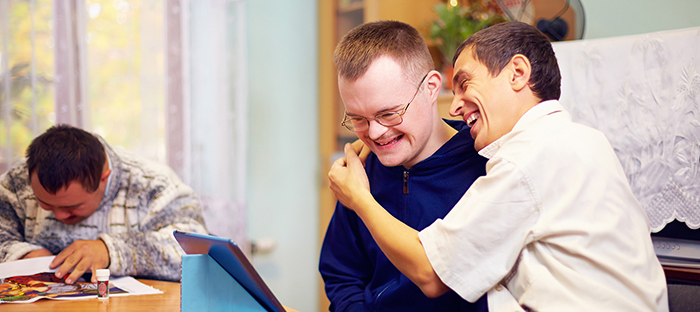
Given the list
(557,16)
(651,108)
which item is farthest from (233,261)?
(557,16)

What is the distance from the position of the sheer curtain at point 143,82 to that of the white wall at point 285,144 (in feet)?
0.59

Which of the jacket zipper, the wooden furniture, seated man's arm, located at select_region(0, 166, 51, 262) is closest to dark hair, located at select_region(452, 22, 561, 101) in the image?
the jacket zipper

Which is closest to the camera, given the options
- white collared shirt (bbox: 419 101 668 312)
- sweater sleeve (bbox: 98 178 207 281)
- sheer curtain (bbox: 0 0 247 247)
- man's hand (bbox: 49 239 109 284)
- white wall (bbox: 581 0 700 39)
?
white collared shirt (bbox: 419 101 668 312)

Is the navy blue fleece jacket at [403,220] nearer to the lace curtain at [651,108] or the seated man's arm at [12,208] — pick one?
the lace curtain at [651,108]

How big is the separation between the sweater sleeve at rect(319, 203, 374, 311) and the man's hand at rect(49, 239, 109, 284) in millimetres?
662

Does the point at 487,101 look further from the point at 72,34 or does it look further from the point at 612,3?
the point at 72,34

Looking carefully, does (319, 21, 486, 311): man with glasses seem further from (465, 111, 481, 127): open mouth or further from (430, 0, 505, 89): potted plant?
(430, 0, 505, 89): potted plant

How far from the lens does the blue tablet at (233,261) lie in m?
0.89

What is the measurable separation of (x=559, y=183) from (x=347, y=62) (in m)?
0.56

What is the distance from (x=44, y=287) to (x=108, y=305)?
0.26 m

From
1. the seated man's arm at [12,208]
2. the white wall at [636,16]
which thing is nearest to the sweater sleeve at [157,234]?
the seated man's arm at [12,208]

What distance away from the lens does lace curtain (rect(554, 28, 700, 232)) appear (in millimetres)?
1231

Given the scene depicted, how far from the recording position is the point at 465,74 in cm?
108

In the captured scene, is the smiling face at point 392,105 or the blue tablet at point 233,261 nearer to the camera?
the blue tablet at point 233,261
